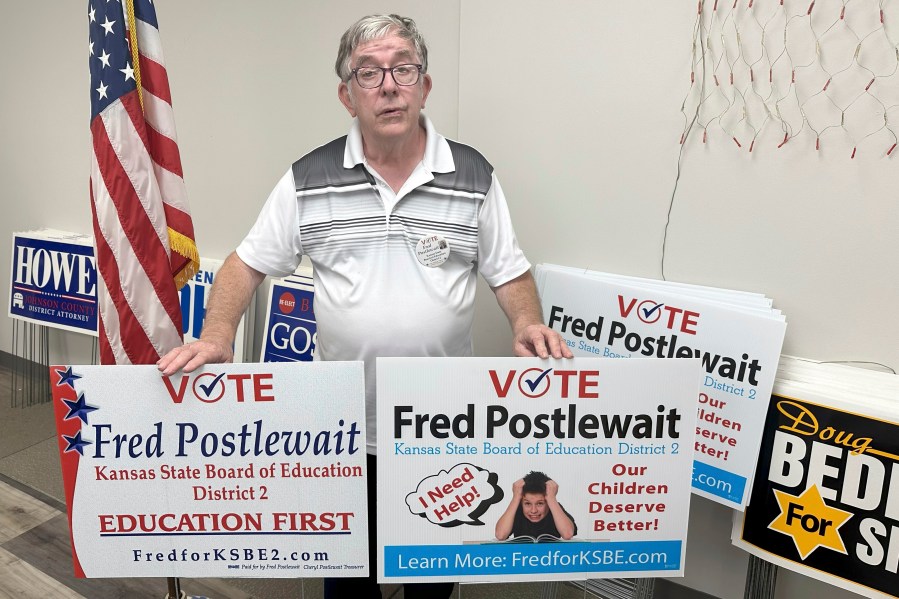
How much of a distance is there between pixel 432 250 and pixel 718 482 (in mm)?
980

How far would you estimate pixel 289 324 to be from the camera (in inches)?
102

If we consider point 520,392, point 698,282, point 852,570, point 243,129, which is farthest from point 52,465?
point 852,570

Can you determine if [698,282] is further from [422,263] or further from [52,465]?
[52,465]

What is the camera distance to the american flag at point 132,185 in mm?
1734

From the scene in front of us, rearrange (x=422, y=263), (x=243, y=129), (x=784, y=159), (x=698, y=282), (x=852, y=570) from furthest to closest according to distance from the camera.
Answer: (x=243, y=129) → (x=698, y=282) → (x=784, y=159) → (x=852, y=570) → (x=422, y=263)

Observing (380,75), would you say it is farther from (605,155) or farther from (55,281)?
(55,281)

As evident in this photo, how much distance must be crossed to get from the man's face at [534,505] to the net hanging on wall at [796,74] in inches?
44.1

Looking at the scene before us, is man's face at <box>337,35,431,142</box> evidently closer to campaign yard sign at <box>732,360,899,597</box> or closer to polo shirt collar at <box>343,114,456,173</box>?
polo shirt collar at <box>343,114,456,173</box>

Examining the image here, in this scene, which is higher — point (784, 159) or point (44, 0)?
point (44, 0)

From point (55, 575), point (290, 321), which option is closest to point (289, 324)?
point (290, 321)

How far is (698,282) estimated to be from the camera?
174 centimetres

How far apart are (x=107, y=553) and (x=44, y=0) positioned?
330 cm

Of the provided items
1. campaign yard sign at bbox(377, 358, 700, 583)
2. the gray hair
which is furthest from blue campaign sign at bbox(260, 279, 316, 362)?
campaign yard sign at bbox(377, 358, 700, 583)

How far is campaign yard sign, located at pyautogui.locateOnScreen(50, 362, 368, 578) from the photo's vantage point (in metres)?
1.12
